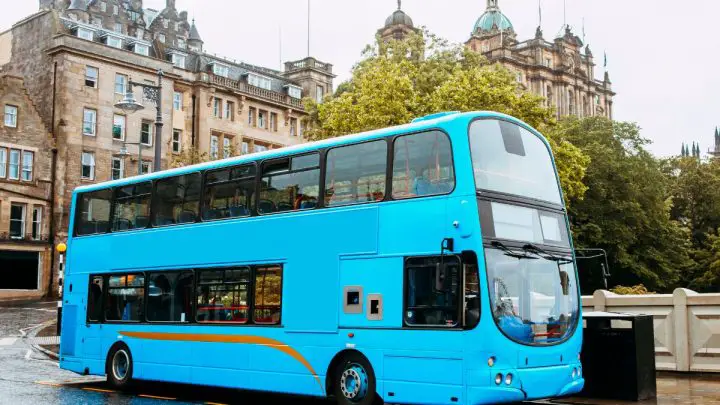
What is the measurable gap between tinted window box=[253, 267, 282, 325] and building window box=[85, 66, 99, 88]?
155ft

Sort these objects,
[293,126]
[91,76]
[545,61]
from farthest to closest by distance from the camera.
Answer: [545,61] → [293,126] → [91,76]

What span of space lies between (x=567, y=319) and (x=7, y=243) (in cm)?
4660

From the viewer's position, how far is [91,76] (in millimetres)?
57969

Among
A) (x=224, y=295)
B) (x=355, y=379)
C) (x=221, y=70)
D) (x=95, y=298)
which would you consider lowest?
(x=355, y=379)

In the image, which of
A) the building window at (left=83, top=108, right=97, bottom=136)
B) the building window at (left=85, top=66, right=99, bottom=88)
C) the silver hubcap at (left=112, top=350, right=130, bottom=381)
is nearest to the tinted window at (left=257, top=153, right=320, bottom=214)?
the silver hubcap at (left=112, top=350, right=130, bottom=381)

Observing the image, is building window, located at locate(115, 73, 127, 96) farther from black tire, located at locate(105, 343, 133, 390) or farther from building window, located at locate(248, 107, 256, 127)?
black tire, located at locate(105, 343, 133, 390)

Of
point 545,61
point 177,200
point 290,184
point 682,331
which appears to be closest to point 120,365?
point 177,200

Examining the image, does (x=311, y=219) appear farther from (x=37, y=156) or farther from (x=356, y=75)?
(x=37, y=156)

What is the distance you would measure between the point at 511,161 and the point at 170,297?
7.47 metres

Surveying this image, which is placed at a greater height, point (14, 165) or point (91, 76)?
point (91, 76)

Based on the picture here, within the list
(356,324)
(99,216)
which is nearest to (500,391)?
(356,324)

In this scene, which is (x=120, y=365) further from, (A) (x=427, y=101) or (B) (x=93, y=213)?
(A) (x=427, y=101)

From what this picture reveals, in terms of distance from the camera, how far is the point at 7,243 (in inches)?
2044

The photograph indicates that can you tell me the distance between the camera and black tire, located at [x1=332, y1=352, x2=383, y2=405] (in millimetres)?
12625
